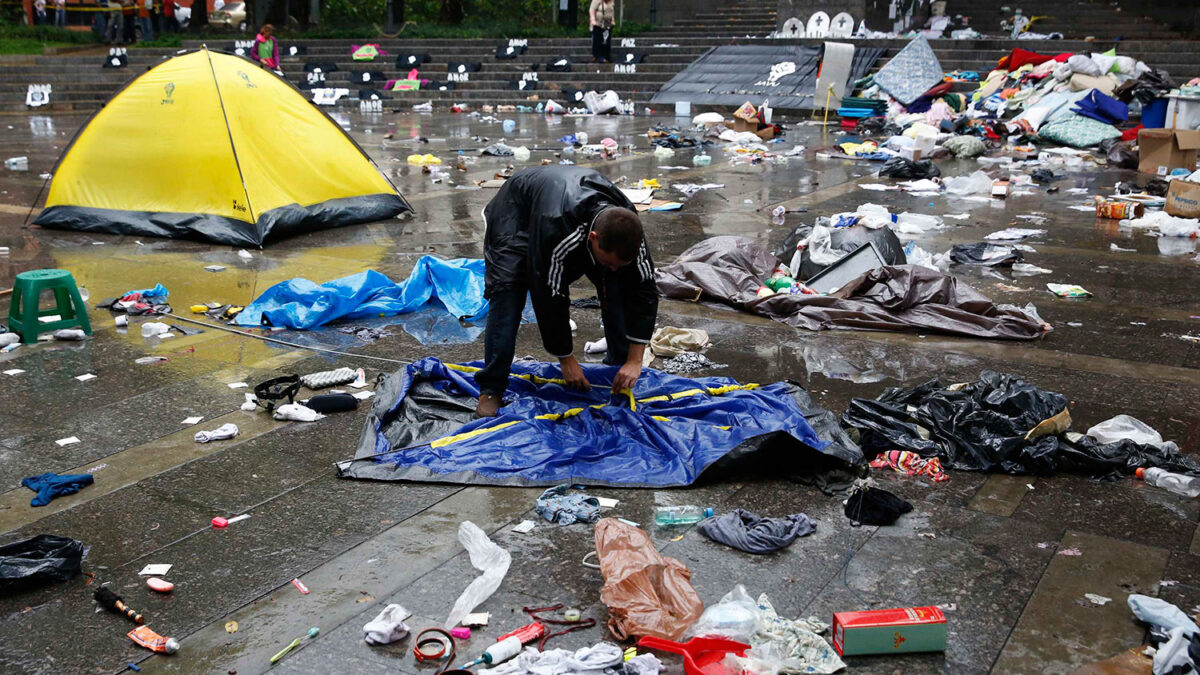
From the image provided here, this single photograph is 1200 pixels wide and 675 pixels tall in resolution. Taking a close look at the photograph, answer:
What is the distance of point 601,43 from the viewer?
24.1 metres

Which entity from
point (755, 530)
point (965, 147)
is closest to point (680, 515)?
point (755, 530)

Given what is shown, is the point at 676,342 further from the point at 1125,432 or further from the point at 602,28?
the point at 602,28

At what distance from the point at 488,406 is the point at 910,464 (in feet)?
6.13

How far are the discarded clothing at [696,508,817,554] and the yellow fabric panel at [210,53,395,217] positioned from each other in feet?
19.9

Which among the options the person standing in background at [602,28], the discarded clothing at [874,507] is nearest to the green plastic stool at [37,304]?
the discarded clothing at [874,507]

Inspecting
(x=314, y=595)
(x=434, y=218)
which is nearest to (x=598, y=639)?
(x=314, y=595)

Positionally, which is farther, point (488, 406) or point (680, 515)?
point (488, 406)

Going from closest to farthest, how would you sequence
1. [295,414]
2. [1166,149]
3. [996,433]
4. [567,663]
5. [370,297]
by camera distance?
[567,663]
[996,433]
[295,414]
[370,297]
[1166,149]

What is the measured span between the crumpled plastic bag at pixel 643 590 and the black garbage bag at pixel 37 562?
5.79 ft

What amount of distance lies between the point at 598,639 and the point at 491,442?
1.47 metres

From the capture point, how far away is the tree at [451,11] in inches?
1286

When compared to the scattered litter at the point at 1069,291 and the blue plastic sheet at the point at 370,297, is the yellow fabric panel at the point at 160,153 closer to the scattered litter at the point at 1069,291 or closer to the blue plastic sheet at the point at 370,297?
the blue plastic sheet at the point at 370,297

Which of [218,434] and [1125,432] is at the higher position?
[1125,432]

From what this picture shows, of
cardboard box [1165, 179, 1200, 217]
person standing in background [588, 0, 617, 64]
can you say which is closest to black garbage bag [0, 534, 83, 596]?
cardboard box [1165, 179, 1200, 217]
